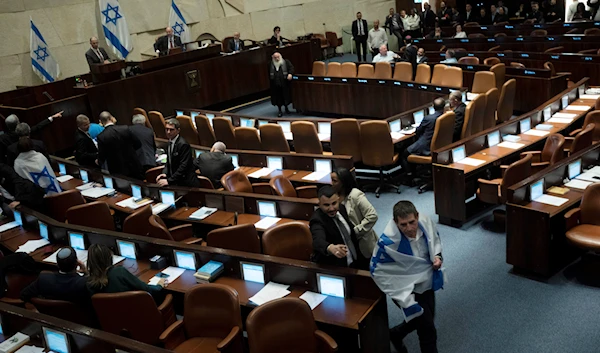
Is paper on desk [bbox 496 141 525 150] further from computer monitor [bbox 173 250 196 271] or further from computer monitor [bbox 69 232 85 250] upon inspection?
computer monitor [bbox 69 232 85 250]

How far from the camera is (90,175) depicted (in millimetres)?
7395

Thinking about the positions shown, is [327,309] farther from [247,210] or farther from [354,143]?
[354,143]

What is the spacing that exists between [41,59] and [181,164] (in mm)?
8122

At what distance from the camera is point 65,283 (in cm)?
401

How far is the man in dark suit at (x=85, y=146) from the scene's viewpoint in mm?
7520

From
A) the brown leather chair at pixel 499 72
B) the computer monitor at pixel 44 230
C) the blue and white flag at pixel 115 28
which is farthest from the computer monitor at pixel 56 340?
the blue and white flag at pixel 115 28

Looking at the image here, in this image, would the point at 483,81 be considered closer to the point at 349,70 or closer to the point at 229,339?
the point at 349,70

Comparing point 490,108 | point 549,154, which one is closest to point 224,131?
point 490,108

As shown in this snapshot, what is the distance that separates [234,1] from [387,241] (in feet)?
44.8

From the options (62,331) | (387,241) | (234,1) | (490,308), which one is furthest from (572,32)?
(62,331)

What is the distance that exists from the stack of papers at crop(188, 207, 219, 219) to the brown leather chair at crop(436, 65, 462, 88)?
236 inches

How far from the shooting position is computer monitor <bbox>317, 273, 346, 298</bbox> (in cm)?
Result: 392

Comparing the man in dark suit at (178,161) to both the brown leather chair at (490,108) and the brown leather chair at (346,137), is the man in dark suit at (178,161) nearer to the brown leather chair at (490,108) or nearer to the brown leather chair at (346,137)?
the brown leather chair at (346,137)

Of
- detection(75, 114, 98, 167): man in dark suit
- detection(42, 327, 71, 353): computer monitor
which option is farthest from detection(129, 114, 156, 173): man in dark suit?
detection(42, 327, 71, 353): computer monitor
